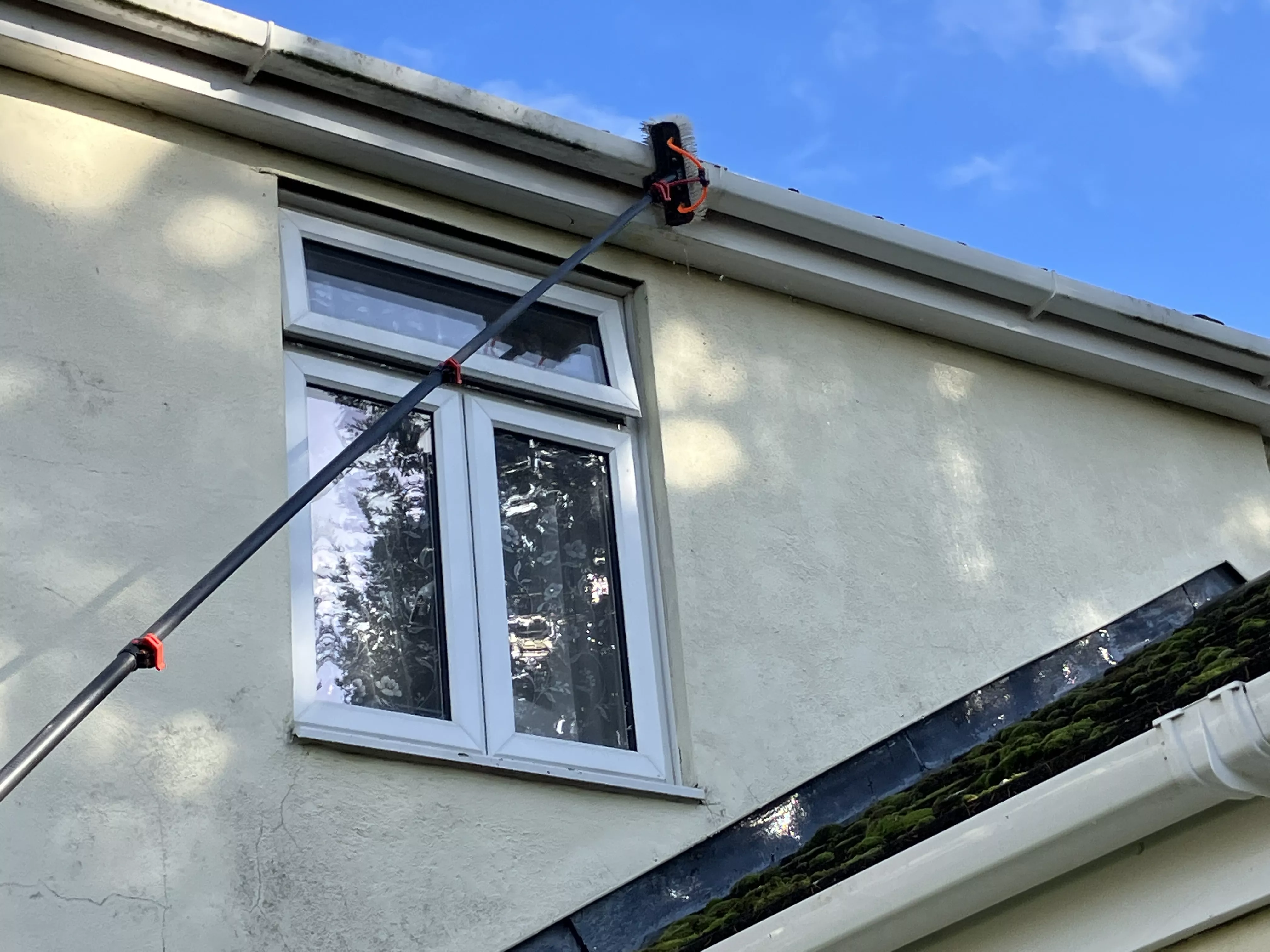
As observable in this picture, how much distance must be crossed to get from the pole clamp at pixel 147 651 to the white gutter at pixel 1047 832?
4.40 ft

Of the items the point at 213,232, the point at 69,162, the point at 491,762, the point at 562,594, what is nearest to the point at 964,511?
the point at 562,594

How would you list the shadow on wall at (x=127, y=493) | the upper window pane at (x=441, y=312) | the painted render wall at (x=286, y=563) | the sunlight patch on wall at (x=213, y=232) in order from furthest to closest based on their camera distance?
the upper window pane at (x=441, y=312)
the sunlight patch on wall at (x=213, y=232)
the painted render wall at (x=286, y=563)
the shadow on wall at (x=127, y=493)

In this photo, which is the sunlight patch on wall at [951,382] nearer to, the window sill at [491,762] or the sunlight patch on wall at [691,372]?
the sunlight patch on wall at [691,372]

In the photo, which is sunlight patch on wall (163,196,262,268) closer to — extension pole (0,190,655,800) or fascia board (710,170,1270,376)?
extension pole (0,190,655,800)

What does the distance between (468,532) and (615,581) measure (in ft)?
1.76

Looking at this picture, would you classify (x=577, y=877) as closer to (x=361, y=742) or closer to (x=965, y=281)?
(x=361, y=742)

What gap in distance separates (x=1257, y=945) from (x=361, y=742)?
2402 millimetres

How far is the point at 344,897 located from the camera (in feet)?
15.2

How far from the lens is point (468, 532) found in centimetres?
539

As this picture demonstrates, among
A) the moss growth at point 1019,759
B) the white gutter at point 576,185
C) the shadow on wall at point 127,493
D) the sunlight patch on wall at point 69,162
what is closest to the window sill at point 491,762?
the shadow on wall at point 127,493

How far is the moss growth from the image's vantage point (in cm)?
361

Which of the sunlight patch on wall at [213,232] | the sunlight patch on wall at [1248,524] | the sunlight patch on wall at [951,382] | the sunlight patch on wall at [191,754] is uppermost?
the sunlight patch on wall at [951,382]

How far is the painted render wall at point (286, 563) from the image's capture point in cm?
450

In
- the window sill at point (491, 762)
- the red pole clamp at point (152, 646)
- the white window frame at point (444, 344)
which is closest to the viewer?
the red pole clamp at point (152, 646)
